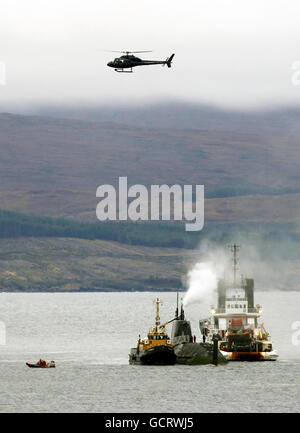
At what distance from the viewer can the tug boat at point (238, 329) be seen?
509 ft

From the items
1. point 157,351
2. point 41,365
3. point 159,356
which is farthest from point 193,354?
point 41,365

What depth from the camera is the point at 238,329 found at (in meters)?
160

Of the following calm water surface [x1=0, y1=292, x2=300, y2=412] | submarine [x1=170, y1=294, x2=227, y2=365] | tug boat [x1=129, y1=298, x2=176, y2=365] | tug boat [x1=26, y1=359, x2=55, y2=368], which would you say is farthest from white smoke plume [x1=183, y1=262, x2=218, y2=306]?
tug boat [x1=26, y1=359, x2=55, y2=368]

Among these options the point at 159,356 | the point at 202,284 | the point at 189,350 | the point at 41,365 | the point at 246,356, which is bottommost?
the point at 41,365

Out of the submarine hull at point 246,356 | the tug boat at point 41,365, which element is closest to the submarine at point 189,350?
the submarine hull at point 246,356

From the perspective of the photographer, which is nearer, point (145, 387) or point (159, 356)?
point (145, 387)

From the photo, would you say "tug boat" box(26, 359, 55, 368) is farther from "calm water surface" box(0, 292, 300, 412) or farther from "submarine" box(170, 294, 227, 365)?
"submarine" box(170, 294, 227, 365)

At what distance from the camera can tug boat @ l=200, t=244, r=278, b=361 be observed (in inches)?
6102

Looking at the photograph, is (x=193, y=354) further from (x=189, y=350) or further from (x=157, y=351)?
(x=157, y=351)

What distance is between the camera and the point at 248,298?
167250 mm

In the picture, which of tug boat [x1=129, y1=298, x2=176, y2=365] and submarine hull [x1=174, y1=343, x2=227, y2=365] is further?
submarine hull [x1=174, y1=343, x2=227, y2=365]
